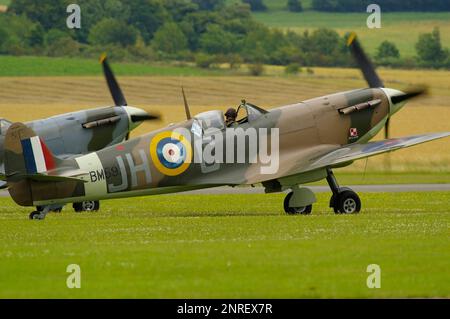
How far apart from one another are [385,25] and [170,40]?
1937cm

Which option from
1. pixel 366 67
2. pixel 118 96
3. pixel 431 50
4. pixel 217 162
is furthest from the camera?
pixel 431 50

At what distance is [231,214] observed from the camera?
25828 mm

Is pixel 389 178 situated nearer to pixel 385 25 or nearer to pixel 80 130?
pixel 80 130

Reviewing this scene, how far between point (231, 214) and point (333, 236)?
21.4ft

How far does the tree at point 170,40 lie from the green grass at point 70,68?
26.3 ft

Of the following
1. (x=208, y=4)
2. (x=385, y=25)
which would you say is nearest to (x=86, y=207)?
(x=385, y=25)

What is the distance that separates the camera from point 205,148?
24.3 metres

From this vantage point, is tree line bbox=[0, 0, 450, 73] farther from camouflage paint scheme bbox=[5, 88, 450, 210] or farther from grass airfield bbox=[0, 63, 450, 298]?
camouflage paint scheme bbox=[5, 88, 450, 210]

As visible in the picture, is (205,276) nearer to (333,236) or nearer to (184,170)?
(333,236)

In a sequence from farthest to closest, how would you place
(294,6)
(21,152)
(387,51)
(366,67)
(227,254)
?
(294,6) → (387,51) → (366,67) → (21,152) → (227,254)

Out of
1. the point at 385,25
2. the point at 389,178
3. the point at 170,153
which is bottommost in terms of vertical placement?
the point at 389,178

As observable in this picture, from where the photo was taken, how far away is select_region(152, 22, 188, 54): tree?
87.3 m

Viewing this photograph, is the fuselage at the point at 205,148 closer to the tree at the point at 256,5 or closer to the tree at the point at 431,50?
the tree at the point at 431,50

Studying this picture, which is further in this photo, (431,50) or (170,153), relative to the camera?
(431,50)
